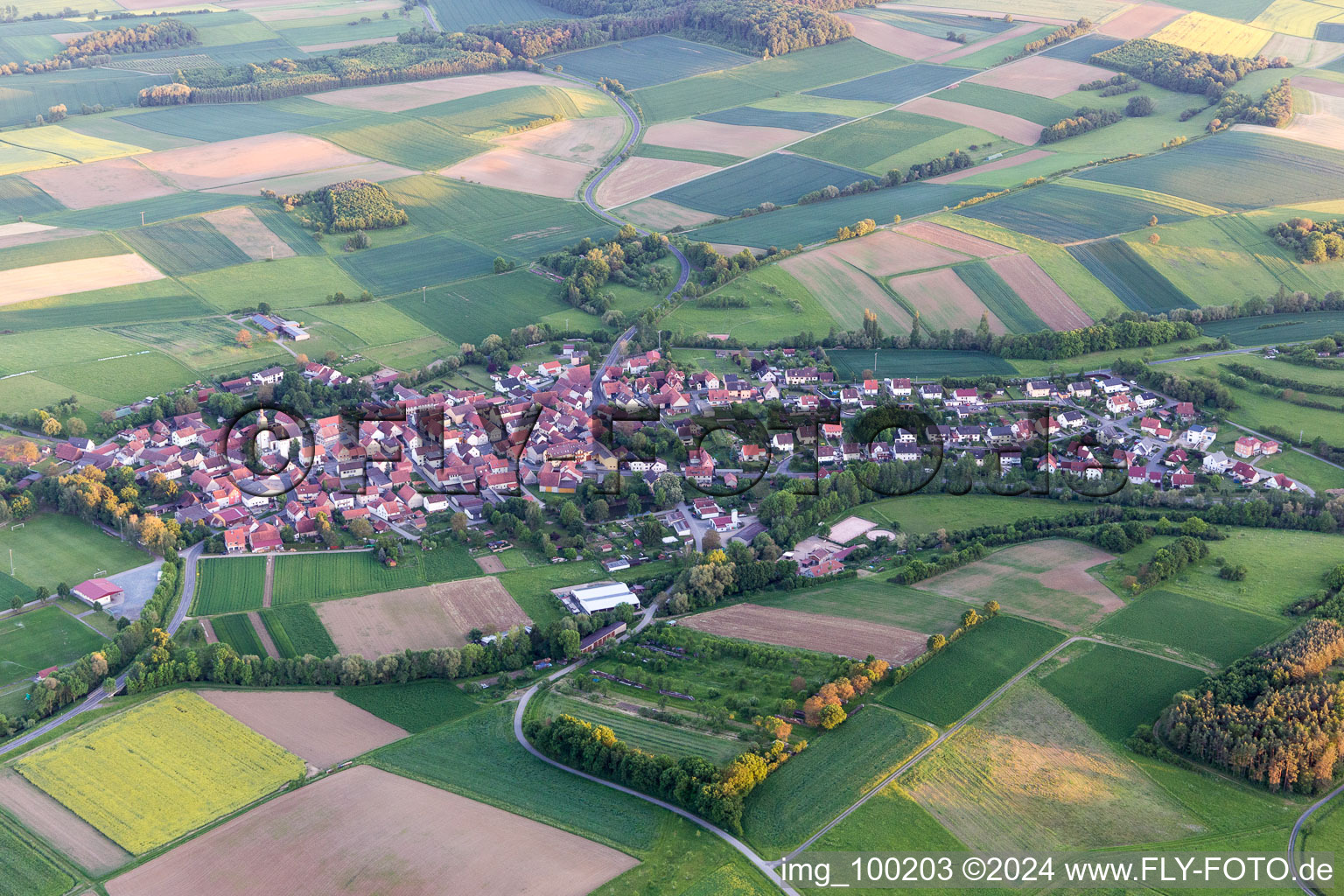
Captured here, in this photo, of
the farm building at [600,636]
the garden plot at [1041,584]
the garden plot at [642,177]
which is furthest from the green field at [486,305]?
the garden plot at [1041,584]

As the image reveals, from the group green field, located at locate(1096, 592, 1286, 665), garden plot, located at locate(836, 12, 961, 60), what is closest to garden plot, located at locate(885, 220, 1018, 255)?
green field, located at locate(1096, 592, 1286, 665)

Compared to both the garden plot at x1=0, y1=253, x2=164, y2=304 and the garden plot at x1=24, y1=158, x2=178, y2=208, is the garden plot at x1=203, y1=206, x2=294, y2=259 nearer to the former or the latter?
the garden plot at x1=0, y1=253, x2=164, y2=304

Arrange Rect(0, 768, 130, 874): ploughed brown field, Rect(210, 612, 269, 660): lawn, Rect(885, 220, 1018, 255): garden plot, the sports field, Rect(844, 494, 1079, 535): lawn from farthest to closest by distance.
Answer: Rect(885, 220, 1018, 255): garden plot < Rect(844, 494, 1079, 535): lawn < Rect(210, 612, 269, 660): lawn < the sports field < Rect(0, 768, 130, 874): ploughed brown field

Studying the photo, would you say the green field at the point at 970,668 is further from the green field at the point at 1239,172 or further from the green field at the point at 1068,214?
the green field at the point at 1239,172

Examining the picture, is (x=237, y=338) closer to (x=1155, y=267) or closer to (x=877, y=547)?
(x=877, y=547)

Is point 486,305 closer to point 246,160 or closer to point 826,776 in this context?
point 246,160

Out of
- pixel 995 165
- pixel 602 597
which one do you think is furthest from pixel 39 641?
pixel 995 165

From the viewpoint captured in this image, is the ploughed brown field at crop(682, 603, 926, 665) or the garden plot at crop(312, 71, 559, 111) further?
the garden plot at crop(312, 71, 559, 111)
